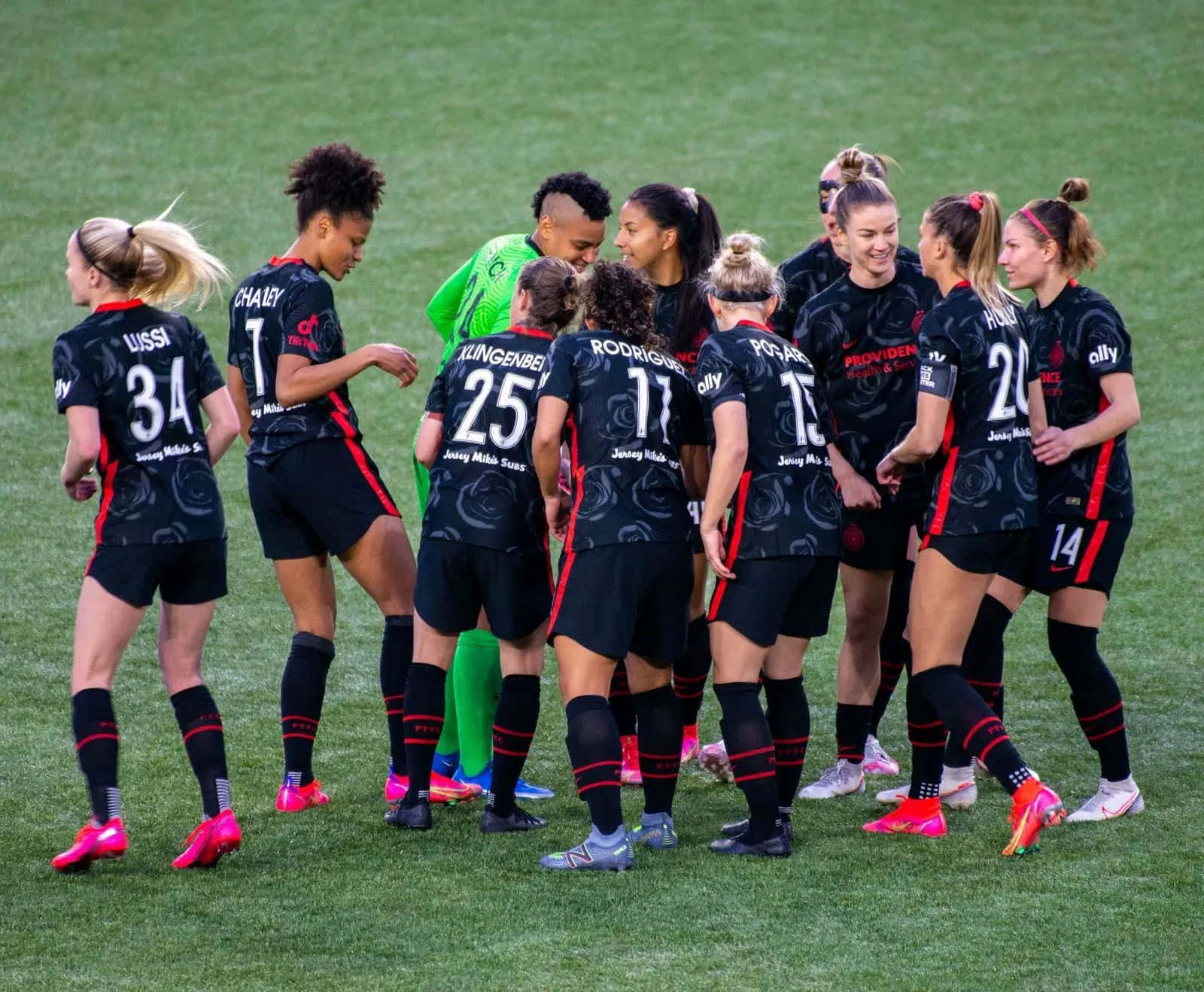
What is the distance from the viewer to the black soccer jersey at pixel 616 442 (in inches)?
181

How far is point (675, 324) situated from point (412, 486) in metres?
4.43

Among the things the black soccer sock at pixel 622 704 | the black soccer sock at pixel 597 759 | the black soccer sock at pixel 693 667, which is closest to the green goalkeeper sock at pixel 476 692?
the black soccer sock at pixel 622 704

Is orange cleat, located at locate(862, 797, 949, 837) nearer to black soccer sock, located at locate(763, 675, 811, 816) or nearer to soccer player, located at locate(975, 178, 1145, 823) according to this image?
black soccer sock, located at locate(763, 675, 811, 816)

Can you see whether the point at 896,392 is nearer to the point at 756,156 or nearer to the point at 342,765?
the point at 342,765

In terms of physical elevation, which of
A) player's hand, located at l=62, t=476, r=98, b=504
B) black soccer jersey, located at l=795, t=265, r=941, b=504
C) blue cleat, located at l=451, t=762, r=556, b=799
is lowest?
blue cleat, located at l=451, t=762, r=556, b=799

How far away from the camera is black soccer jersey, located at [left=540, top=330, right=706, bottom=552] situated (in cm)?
461

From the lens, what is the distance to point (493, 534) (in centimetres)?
489

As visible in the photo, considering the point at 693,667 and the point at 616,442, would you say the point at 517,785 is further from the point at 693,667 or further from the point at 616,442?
the point at 616,442

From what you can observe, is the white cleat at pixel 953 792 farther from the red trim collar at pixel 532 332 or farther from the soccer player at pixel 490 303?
the red trim collar at pixel 532 332

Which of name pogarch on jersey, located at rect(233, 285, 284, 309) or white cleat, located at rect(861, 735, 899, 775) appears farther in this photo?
white cleat, located at rect(861, 735, 899, 775)

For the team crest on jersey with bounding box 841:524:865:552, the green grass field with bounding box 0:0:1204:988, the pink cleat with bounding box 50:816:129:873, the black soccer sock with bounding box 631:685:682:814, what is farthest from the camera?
the team crest on jersey with bounding box 841:524:865:552

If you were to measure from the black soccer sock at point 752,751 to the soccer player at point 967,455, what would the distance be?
0.55m

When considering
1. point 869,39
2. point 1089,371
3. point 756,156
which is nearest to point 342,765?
point 1089,371

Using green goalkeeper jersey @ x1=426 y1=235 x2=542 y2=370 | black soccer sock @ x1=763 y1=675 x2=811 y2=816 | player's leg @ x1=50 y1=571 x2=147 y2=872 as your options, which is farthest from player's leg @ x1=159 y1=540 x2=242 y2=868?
black soccer sock @ x1=763 y1=675 x2=811 y2=816
